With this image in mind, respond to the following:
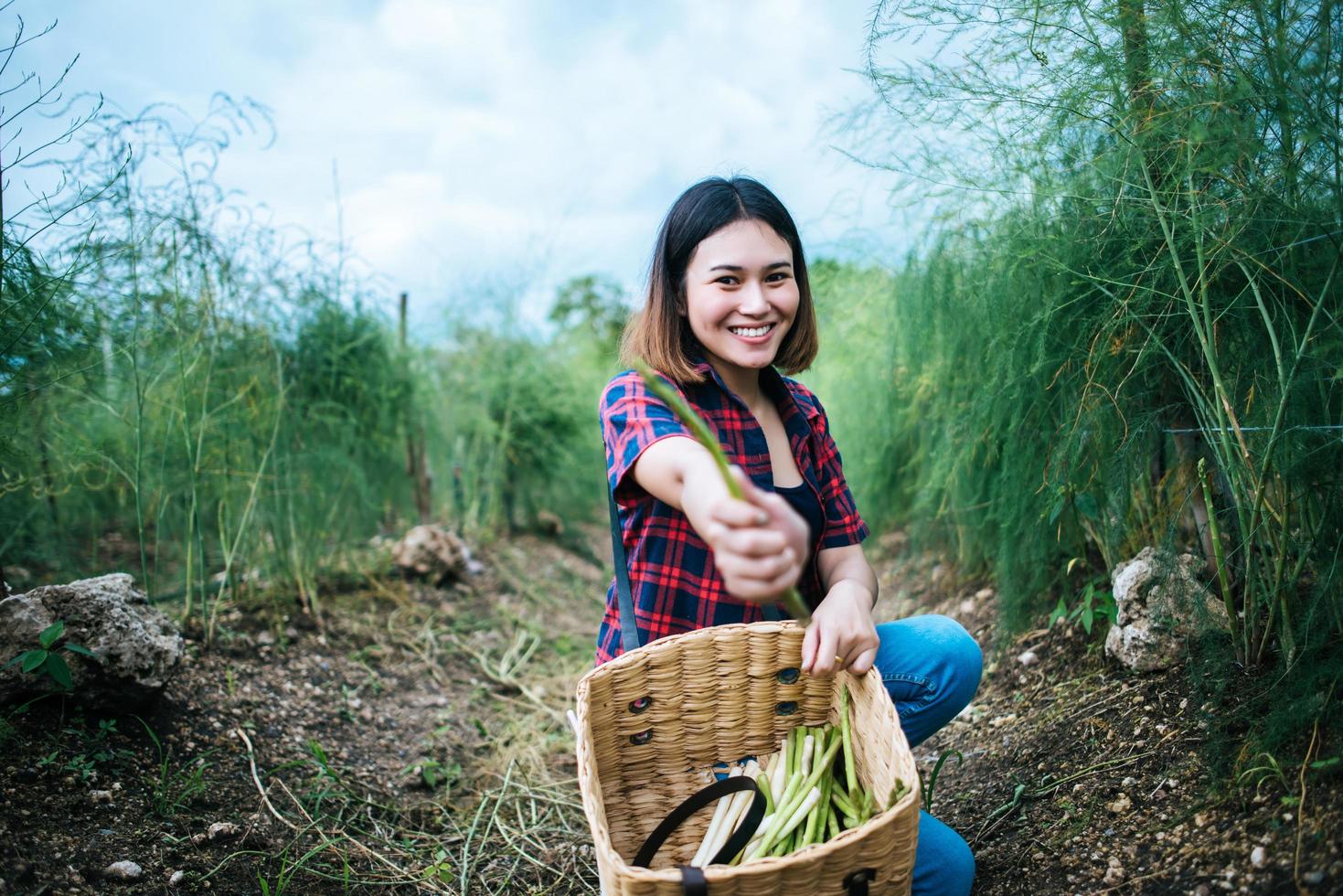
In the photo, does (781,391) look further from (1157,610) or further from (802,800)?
(1157,610)

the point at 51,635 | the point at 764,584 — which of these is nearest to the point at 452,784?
the point at 51,635

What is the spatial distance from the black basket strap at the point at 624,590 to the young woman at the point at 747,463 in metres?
0.02

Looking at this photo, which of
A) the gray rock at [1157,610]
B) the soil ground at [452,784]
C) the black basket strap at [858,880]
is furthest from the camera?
the gray rock at [1157,610]

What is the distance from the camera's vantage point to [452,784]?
8.34 ft

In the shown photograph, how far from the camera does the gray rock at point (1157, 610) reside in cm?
181

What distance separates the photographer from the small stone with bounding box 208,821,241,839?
1.84 metres

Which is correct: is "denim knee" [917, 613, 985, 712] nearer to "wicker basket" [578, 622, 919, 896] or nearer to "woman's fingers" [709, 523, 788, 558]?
"wicker basket" [578, 622, 919, 896]

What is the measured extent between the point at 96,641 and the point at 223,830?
527 mm

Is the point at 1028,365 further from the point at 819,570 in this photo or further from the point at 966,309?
the point at 819,570

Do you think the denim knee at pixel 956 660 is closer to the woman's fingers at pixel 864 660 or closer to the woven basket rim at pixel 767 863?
the woman's fingers at pixel 864 660

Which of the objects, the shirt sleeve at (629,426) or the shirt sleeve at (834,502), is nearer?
the shirt sleeve at (629,426)

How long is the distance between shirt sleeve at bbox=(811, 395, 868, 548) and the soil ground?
578 millimetres

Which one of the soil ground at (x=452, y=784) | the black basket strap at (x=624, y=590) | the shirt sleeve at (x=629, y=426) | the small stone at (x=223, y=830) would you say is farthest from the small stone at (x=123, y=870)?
the shirt sleeve at (x=629, y=426)

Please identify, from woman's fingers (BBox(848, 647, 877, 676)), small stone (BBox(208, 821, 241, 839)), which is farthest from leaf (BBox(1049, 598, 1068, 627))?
small stone (BBox(208, 821, 241, 839))
